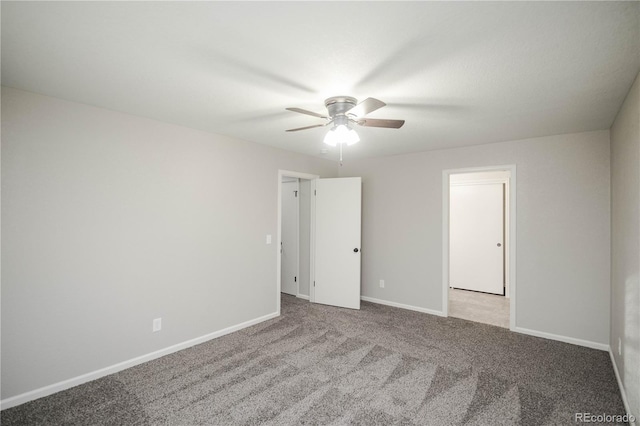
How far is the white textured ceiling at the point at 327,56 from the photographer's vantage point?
1.36 meters

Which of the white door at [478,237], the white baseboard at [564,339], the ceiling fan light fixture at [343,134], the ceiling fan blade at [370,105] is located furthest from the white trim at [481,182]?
the ceiling fan blade at [370,105]

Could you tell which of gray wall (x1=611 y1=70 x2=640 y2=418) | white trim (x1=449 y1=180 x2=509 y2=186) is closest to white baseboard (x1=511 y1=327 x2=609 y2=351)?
gray wall (x1=611 y1=70 x2=640 y2=418)

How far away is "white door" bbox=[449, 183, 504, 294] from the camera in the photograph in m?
5.49

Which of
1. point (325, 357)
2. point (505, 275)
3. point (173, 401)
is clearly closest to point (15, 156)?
point (173, 401)

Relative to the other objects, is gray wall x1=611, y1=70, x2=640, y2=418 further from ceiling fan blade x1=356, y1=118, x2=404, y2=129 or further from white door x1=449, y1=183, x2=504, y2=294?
white door x1=449, y1=183, x2=504, y2=294

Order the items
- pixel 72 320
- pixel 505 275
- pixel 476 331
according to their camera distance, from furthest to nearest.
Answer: pixel 505 275
pixel 476 331
pixel 72 320

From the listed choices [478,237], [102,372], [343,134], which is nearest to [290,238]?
[102,372]

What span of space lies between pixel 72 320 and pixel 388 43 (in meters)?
3.12

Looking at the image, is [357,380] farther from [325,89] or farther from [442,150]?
[442,150]

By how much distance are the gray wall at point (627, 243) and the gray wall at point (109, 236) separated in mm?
3494

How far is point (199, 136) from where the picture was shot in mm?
3283

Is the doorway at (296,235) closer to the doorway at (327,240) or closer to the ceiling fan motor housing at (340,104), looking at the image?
the doorway at (327,240)

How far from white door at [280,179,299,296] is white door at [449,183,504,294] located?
3181 mm

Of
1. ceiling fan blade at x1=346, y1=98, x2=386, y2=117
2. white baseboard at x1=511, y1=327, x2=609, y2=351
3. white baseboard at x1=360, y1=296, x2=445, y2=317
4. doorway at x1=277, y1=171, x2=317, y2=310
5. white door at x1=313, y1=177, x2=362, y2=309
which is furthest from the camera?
doorway at x1=277, y1=171, x2=317, y2=310
